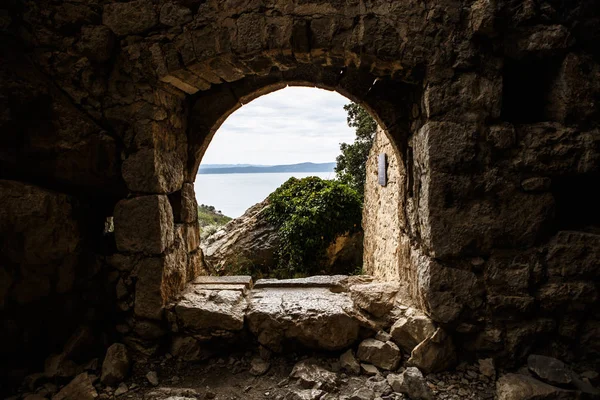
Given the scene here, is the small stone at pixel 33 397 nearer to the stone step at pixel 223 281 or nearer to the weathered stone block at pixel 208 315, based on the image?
the weathered stone block at pixel 208 315

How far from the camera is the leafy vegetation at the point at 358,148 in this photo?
816 cm

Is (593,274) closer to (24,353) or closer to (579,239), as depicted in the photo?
(579,239)

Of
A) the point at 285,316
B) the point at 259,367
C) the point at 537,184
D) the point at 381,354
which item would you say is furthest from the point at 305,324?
the point at 537,184

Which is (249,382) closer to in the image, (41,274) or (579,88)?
(41,274)

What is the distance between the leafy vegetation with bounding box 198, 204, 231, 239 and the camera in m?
8.44

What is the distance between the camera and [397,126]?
2.79m

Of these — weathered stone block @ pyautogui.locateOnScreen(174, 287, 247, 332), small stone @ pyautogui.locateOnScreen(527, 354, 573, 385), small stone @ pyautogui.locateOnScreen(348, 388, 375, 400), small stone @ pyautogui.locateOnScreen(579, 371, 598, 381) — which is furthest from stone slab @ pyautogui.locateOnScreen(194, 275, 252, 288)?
small stone @ pyautogui.locateOnScreen(579, 371, 598, 381)

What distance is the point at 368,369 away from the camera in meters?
2.32

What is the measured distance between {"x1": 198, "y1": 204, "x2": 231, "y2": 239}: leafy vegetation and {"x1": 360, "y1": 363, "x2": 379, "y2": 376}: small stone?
618cm

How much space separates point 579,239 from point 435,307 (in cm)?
97

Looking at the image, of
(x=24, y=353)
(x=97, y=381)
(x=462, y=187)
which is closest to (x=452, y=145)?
(x=462, y=187)

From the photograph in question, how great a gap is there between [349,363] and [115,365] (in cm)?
161

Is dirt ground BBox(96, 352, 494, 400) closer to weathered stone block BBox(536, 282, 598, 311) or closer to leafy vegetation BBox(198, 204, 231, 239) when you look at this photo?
weathered stone block BBox(536, 282, 598, 311)

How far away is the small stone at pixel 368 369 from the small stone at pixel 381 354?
3 cm
